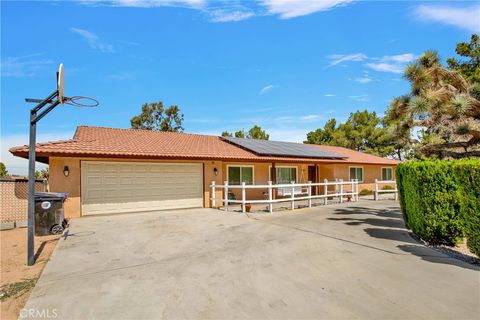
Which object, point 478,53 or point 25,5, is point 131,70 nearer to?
point 25,5

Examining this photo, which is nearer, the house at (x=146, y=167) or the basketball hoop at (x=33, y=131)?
the basketball hoop at (x=33, y=131)

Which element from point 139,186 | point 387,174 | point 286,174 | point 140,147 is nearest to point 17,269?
point 139,186

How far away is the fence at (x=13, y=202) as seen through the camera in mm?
10375

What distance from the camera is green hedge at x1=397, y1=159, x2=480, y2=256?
6309 mm

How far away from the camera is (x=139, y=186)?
1345 centimetres

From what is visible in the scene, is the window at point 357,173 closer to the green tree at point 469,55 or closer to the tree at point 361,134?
the green tree at point 469,55

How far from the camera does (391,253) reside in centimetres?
657

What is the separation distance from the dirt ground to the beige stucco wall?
2639 mm

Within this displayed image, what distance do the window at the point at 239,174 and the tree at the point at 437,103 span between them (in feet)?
26.8

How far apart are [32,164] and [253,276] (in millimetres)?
4819

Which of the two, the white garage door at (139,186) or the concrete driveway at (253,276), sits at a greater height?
the white garage door at (139,186)

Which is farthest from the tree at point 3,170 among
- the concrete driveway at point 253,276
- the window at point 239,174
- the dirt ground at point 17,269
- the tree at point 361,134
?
the tree at point 361,134

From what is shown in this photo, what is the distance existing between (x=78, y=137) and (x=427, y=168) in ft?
46.1

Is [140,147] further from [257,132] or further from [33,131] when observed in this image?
[257,132]
